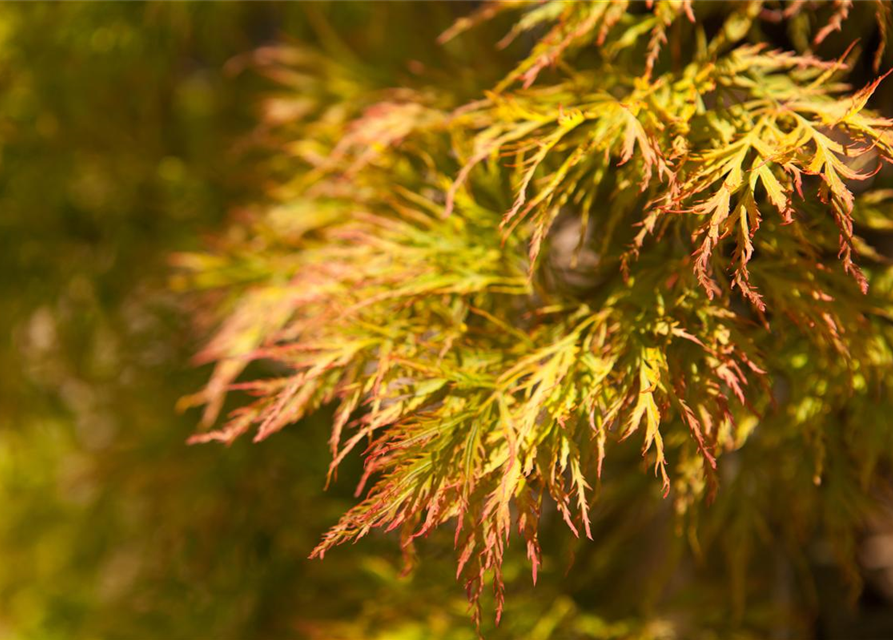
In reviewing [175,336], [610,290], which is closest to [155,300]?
[175,336]

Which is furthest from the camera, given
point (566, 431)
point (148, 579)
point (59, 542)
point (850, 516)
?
point (59, 542)

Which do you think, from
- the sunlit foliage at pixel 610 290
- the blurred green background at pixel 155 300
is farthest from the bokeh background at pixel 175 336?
the sunlit foliage at pixel 610 290

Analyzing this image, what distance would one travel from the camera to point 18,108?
126 centimetres

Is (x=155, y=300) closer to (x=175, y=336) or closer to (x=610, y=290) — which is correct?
(x=175, y=336)

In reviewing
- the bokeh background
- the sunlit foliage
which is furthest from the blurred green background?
the sunlit foliage

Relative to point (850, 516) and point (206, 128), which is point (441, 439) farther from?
point (206, 128)

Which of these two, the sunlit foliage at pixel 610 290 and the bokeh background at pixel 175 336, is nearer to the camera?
the sunlit foliage at pixel 610 290

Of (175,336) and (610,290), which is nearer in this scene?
(610,290)

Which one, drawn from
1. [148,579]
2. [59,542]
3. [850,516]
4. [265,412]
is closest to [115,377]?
[148,579]

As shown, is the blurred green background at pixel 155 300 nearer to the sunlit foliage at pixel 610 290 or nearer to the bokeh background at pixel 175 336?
the bokeh background at pixel 175 336

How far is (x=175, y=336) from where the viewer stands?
1.33 meters

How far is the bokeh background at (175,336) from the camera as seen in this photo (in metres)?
1.09

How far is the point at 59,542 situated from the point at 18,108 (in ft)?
2.86

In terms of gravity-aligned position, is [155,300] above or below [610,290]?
below
